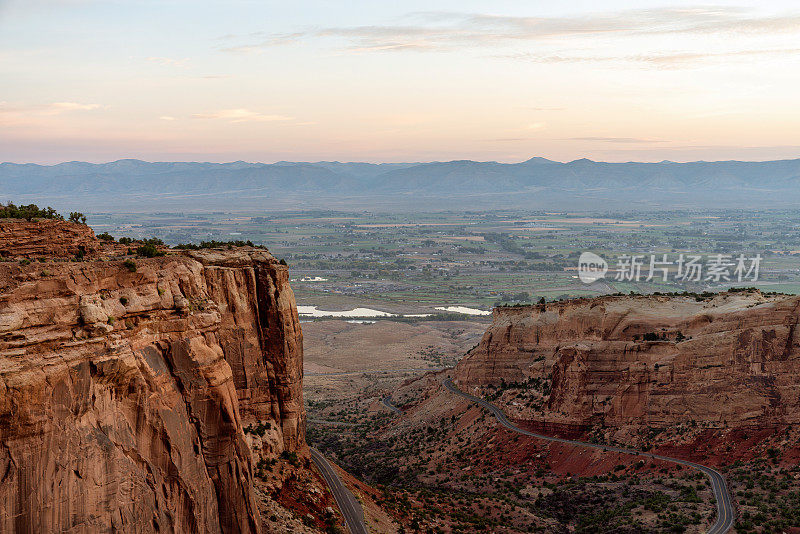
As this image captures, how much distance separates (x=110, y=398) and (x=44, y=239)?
765 centimetres

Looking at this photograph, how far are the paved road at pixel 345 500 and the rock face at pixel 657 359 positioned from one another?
23717 millimetres

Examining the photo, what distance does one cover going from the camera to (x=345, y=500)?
134ft

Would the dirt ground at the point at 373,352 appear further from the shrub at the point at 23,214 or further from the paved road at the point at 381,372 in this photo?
the shrub at the point at 23,214

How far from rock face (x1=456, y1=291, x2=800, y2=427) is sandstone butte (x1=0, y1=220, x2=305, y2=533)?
3702 centimetres

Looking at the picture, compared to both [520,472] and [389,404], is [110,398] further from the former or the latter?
[389,404]

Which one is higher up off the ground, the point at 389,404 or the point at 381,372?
the point at 389,404

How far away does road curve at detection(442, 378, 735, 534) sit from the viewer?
137 ft

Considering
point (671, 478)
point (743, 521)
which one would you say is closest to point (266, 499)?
point (743, 521)

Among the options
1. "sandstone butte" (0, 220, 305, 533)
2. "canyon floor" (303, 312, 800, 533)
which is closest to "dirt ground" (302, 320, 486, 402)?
"canyon floor" (303, 312, 800, 533)

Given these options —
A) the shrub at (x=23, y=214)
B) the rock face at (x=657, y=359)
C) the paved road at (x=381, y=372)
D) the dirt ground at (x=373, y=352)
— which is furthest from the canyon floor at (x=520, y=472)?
the paved road at (x=381, y=372)

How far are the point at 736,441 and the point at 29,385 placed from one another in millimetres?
45522

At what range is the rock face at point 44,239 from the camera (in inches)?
1017

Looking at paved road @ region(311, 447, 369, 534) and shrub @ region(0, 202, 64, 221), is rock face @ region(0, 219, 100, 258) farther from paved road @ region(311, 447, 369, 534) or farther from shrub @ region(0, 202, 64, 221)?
paved road @ region(311, 447, 369, 534)

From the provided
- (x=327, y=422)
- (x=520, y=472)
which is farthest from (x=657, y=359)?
(x=327, y=422)
